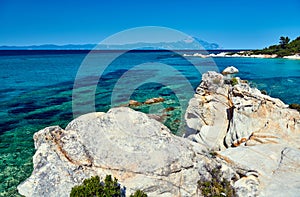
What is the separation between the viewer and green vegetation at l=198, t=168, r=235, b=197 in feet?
27.0

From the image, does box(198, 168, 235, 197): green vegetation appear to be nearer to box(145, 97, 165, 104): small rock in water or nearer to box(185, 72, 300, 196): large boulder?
box(185, 72, 300, 196): large boulder

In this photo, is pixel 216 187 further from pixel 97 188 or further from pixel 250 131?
→ pixel 250 131

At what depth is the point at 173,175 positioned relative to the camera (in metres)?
8.34

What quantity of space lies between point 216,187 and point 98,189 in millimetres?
3983

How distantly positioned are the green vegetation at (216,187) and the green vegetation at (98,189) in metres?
2.17

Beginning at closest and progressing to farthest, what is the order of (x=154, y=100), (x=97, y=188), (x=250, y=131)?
(x=97, y=188) → (x=250, y=131) → (x=154, y=100)

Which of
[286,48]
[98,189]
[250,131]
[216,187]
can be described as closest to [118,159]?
[98,189]

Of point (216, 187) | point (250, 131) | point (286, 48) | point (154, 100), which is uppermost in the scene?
point (286, 48)

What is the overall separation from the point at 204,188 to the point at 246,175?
6.83ft

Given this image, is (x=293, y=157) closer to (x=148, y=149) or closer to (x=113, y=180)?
(x=148, y=149)

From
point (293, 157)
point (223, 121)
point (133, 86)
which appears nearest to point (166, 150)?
point (293, 157)

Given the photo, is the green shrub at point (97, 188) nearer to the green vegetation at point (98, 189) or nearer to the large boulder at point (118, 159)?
the green vegetation at point (98, 189)

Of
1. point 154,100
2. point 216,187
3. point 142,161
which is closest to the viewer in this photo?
point 142,161

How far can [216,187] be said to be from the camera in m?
8.41
